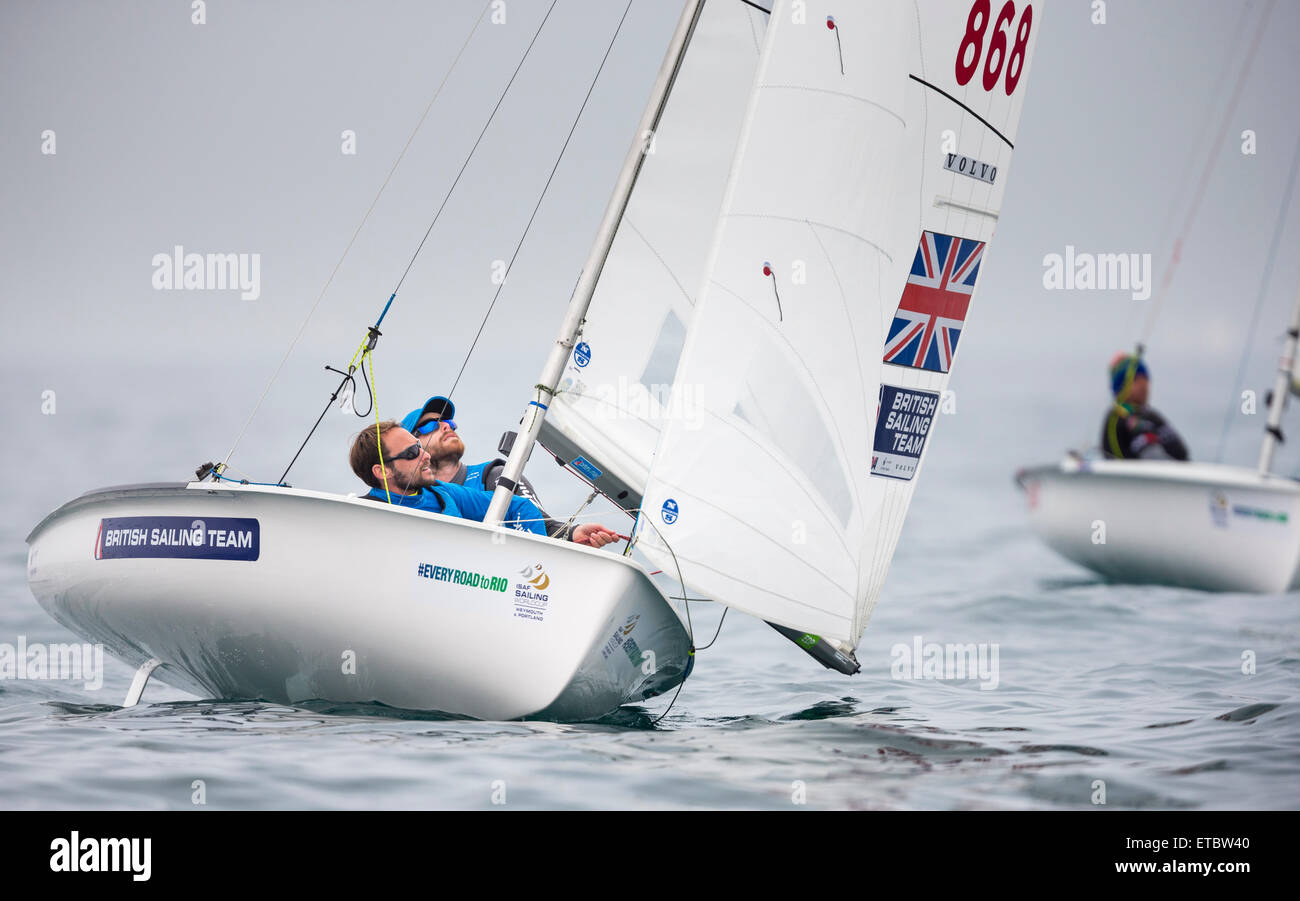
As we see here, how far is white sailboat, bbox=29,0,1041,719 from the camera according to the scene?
3.63 metres

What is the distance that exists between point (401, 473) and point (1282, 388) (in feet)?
17.7

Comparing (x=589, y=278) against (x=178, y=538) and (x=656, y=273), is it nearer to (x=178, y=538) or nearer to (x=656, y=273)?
(x=656, y=273)

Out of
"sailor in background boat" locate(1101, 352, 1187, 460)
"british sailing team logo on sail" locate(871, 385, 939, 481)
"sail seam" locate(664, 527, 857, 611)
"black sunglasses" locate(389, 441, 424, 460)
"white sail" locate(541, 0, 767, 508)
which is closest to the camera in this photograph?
"sail seam" locate(664, 527, 857, 611)

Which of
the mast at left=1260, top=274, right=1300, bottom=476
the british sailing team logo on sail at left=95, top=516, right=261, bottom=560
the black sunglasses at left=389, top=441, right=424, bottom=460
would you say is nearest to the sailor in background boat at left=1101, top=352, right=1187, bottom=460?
the mast at left=1260, top=274, right=1300, bottom=476

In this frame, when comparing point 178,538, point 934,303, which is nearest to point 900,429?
point 934,303

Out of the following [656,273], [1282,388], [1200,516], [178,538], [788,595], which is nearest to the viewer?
[178,538]

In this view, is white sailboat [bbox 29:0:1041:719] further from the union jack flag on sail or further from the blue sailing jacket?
the blue sailing jacket

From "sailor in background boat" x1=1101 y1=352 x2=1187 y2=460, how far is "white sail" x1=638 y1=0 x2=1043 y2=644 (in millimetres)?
4410

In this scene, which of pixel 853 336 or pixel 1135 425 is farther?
pixel 1135 425

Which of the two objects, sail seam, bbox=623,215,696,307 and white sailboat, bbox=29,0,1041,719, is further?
sail seam, bbox=623,215,696,307

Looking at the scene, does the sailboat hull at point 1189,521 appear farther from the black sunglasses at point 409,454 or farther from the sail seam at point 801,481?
the black sunglasses at point 409,454

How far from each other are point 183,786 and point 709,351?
5.72 feet

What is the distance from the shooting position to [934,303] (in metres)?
4.44

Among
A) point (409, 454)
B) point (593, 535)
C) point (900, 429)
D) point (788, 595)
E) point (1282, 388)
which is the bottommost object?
point (788, 595)
